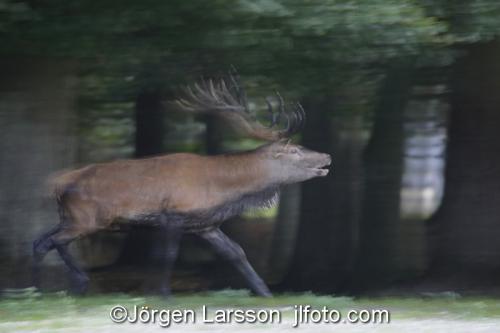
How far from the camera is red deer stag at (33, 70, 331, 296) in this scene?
13.9 metres

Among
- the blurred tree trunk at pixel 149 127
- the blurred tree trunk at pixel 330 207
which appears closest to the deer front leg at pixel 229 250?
the blurred tree trunk at pixel 330 207

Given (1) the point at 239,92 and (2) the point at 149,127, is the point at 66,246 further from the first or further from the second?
(2) the point at 149,127

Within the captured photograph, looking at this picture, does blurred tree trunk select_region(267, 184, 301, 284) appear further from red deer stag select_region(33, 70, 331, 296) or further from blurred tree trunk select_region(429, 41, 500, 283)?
red deer stag select_region(33, 70, 331, 296)

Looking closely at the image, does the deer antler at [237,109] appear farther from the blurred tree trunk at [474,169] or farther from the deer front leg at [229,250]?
the blurred tree trunk at [474,169]

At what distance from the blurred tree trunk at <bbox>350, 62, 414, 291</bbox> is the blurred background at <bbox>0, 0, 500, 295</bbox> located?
3 cm

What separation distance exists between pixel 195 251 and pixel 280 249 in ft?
4.34

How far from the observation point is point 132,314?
1198 cm

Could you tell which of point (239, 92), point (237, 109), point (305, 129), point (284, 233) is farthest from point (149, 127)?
point (237, 109)

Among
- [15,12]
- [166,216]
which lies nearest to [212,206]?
[166,216]

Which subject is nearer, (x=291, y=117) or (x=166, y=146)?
(x=291, y=117)

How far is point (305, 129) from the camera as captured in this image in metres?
18.6

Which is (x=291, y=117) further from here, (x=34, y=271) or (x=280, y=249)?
(x=280, y=249)

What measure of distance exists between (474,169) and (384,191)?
2.35m

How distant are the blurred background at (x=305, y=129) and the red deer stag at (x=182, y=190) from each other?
67 cm
